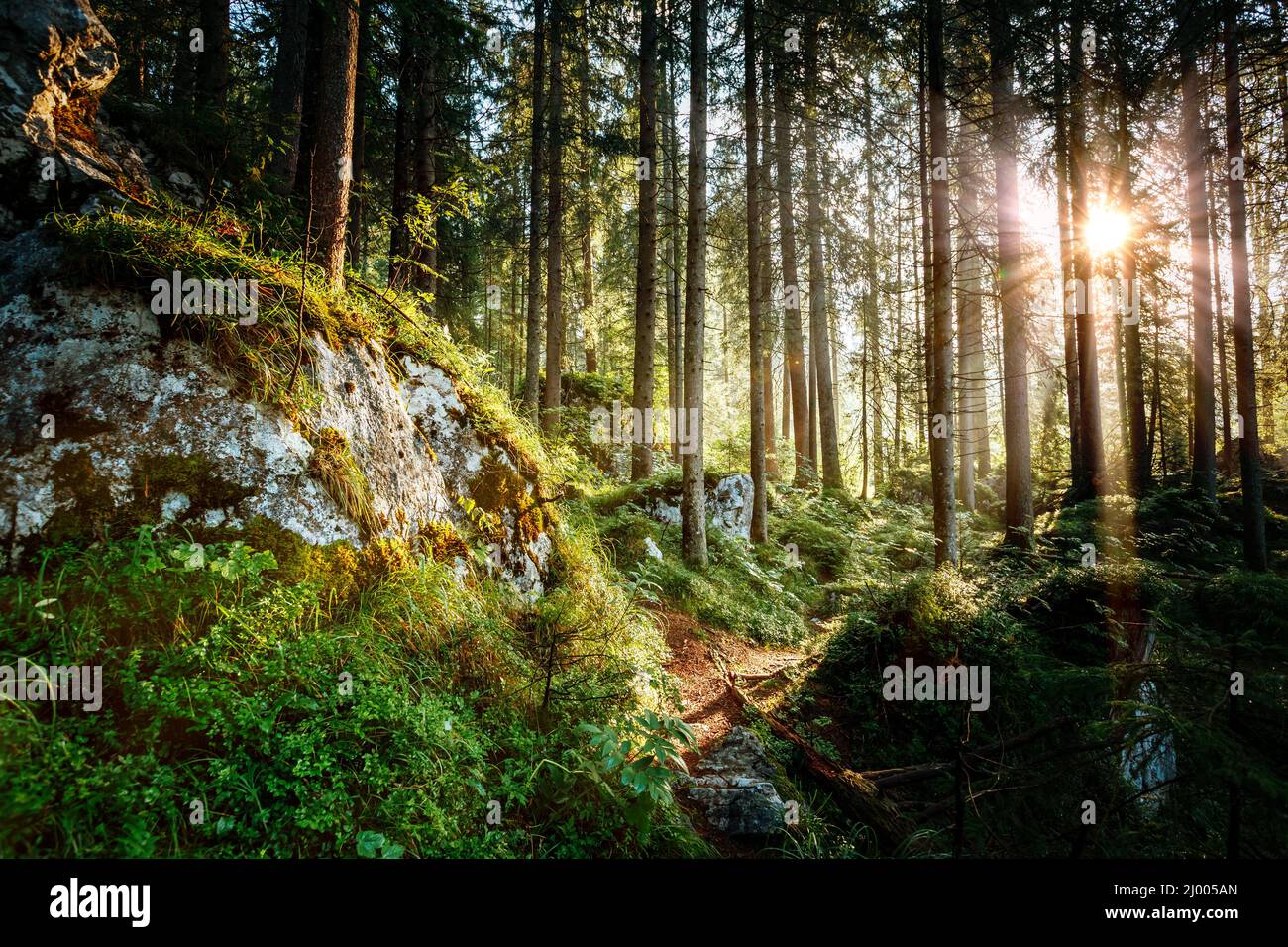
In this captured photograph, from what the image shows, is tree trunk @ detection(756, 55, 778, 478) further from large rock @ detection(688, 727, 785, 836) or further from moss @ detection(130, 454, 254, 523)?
moss @ detection(130, 454, 254, 523)

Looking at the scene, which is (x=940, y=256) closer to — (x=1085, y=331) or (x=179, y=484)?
(x=1085, y=331)

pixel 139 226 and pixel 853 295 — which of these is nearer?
pixel 139 226

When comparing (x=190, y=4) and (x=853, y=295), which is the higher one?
(x=190, y=4)

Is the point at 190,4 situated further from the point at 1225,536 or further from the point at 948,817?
the point at 1225,536

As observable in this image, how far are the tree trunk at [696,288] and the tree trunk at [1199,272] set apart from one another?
9.19m

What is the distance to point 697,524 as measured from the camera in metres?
8.64

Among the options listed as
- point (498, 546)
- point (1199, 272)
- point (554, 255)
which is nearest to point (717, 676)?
point (498, 546)

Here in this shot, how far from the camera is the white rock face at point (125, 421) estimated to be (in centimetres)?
276

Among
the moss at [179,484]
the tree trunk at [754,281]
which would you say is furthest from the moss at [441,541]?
the tree trunk at [754,281]

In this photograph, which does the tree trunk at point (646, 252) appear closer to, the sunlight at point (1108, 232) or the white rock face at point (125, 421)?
the white rock face at point (125, 421)

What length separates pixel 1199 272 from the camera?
1130 cm
